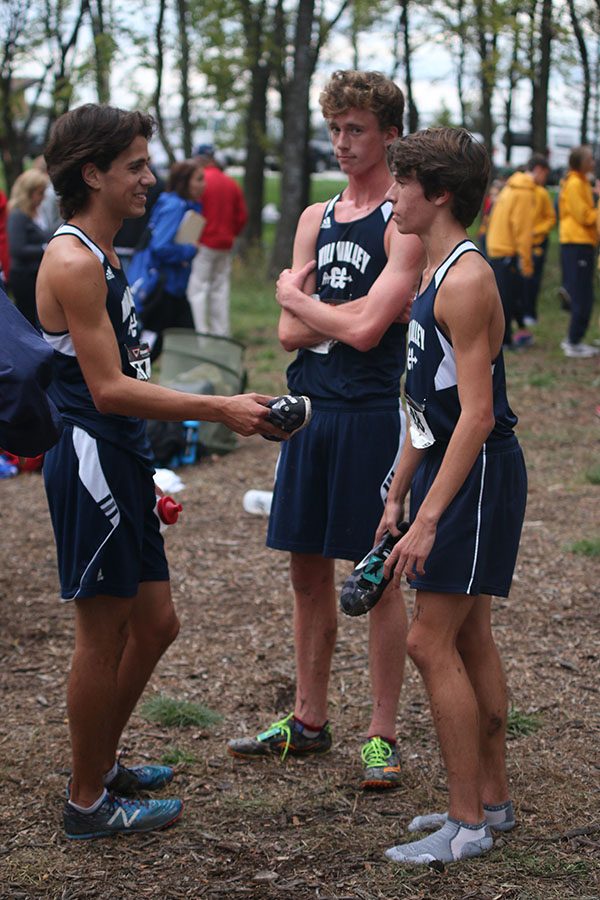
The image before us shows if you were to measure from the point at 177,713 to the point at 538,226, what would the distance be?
10788 millimetres

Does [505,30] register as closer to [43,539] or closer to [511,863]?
[43,539]

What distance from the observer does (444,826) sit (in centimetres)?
328

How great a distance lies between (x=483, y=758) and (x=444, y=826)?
250mm

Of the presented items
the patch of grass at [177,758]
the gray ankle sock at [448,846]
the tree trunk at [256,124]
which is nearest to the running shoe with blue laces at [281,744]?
the patch of grass at [177,758]

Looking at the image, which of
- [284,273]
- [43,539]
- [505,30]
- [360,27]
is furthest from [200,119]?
[284,273]

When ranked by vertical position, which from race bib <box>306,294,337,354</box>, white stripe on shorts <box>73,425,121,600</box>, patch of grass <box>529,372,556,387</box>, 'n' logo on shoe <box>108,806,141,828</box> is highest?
race bib <box>306,294,337,354</box>

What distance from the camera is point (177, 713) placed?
441 cm

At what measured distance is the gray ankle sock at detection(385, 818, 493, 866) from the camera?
3.21 metres

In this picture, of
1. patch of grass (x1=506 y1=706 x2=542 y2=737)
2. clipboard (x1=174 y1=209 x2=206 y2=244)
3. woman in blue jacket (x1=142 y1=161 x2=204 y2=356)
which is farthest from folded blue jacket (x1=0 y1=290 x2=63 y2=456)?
clipboard (x1=174 y1=209 x2=206 y2=244)

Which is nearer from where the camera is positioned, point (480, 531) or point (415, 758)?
point (480, 531)

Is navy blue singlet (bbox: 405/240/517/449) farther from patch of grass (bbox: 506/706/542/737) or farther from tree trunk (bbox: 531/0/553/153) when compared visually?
tree trunk (bbox: 531/0/553/153)

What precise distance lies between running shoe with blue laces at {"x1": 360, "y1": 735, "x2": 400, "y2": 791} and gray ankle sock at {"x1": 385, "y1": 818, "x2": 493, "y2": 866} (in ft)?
1.78

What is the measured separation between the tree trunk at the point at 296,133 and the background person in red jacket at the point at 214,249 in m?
4.64

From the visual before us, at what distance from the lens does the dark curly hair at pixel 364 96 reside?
3.73 metres
